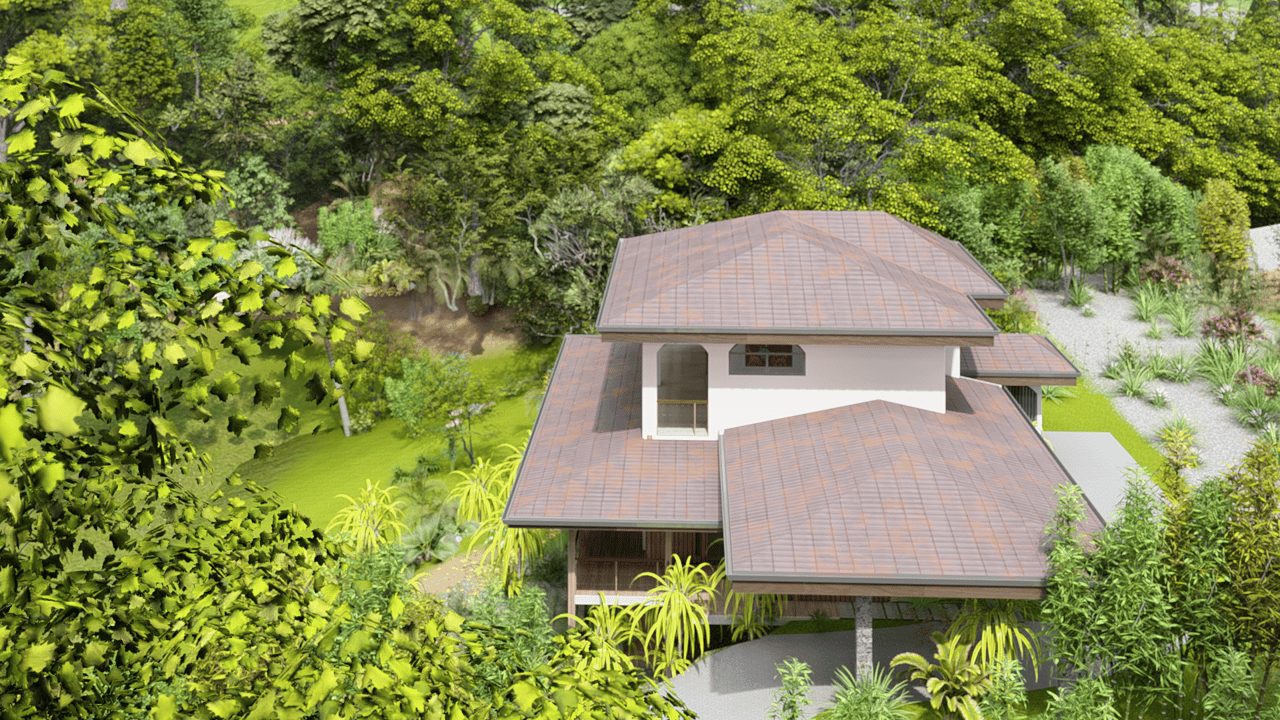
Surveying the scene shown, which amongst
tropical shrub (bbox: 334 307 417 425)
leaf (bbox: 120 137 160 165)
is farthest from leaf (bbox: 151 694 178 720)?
tropical shrub (bbox: 334 307 417 425)

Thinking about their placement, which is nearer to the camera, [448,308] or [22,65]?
[22,65]

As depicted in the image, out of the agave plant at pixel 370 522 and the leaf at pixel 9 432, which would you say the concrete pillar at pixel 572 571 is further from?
the leaf at pixel 9 432

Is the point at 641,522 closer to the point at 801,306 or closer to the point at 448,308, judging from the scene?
the point at 801,306

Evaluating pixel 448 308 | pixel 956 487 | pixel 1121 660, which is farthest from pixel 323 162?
pixel 1121 660

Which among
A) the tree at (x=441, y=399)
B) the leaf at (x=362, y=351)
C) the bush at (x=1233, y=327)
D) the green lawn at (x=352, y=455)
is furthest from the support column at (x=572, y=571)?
the bush at (x=1233, y=327)

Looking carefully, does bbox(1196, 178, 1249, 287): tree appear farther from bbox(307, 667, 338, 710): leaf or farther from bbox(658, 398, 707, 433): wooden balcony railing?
bbox(307, 667, 338, 710): leaf
